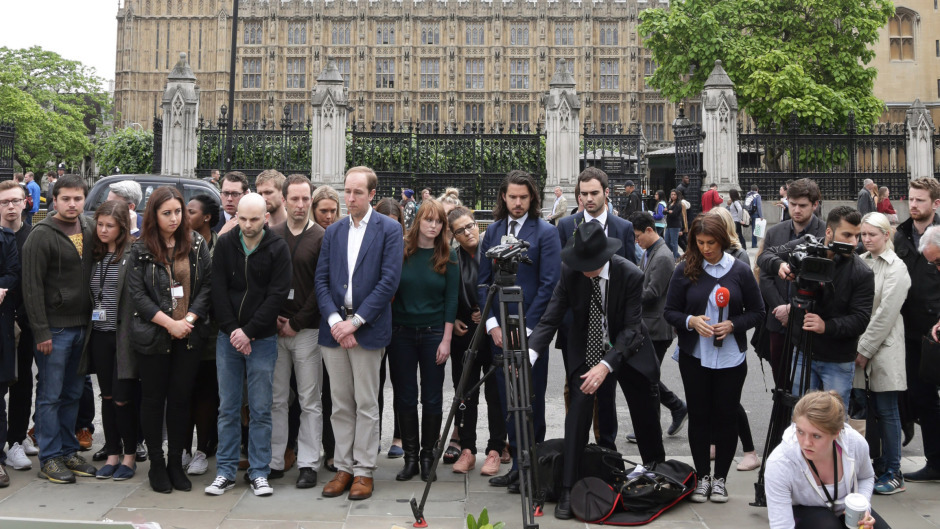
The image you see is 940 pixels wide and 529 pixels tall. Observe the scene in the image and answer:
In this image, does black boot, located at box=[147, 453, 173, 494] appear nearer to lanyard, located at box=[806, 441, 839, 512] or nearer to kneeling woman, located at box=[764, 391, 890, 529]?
kneeling woman, located at box=[764, 391, 890, 529]

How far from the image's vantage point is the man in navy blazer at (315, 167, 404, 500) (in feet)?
16.7

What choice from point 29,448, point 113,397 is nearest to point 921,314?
point 113,397

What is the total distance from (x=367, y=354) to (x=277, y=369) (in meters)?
0.64

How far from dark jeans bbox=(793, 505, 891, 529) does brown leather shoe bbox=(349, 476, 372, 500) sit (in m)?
2.39

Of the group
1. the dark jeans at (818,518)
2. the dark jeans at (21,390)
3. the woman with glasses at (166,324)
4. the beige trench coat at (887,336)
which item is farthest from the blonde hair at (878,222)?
the dark jeans at (21,390)

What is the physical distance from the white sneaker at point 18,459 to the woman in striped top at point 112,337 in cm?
57

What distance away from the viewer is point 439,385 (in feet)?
18.1

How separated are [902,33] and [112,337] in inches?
1559

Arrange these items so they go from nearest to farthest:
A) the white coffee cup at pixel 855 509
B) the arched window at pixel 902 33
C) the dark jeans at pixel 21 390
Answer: the white coffee cup at pixel 855 509 < the dark jeans at pixel 21 390 < the arched window at pixel 902 33

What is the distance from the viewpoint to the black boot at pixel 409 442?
17.7 feet

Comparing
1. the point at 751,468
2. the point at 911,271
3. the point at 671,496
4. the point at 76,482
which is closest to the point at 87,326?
the point at 76,482

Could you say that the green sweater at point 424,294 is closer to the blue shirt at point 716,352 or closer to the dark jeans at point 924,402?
the blue shirt at point 716,352

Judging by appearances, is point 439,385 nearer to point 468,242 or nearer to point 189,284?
point 468,242

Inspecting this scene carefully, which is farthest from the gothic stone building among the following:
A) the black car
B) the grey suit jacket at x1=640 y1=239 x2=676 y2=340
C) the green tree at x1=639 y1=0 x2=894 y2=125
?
the grey suit jacket at x1=640 y1=239 x2=676 y2=340
